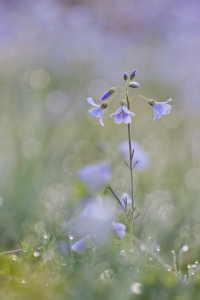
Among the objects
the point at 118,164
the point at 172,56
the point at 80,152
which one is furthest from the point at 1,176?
the point at 172,56

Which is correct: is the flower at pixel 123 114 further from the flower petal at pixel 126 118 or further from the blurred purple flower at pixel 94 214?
the blurred purple flower at pixel 94 214

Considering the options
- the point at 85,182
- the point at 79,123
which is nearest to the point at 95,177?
the point at 85,182

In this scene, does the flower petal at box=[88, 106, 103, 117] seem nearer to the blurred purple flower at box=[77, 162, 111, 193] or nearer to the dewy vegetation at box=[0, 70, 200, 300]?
the dewy vegetation at box=[0, 70, 200, 300]

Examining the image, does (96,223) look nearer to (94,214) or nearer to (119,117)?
(94,214)

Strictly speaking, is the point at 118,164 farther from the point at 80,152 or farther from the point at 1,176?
the point at 1,176

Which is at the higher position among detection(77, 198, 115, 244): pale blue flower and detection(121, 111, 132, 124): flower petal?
detection(121, 111, 132, 124): flower petal

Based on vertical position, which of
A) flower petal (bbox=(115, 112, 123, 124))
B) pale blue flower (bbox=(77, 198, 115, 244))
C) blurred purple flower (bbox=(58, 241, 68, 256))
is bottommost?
blurred purple flower (bbox=(58, 241, 68, 256))

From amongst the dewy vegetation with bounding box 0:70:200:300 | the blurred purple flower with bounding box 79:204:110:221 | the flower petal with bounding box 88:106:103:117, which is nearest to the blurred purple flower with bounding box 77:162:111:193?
the dewy vegetation with bounding box 0:70:200:300
